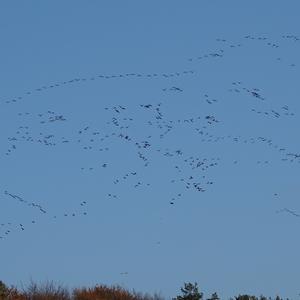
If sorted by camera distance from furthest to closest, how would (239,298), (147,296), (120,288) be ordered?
(147,296), (120,288), (239,298)

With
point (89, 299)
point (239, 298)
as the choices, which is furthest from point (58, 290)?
point (239, 298)

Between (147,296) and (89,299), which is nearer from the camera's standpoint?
(89,299)

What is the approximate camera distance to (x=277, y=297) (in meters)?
76.9

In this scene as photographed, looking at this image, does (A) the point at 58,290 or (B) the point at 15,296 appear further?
(A) the point at 58,290

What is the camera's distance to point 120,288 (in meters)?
81.4

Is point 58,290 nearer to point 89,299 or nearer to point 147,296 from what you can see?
point 89,299

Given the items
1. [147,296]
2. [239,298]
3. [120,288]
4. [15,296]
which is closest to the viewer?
[15,296]

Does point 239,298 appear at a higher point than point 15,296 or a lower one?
higher

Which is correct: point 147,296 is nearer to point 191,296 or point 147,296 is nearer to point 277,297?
point 277,297

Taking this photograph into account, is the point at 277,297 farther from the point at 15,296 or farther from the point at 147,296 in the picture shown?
the point at 15,296

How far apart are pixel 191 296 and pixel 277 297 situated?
1156 centimetres

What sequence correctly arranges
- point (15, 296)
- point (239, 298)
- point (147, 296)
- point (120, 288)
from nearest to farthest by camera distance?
point (15, 296), point (239, 298), point (120, 288), point (147, 296)

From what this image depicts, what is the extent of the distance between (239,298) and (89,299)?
12.1 meters

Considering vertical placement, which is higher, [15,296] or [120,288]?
[120,288]
